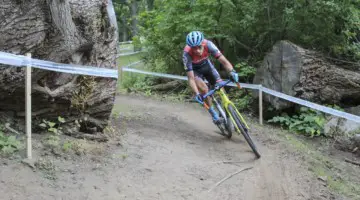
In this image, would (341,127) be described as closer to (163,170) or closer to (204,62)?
(204,62)

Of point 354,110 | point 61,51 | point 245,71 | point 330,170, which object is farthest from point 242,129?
point 245,71

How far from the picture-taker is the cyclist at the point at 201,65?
697 cm

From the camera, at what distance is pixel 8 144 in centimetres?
468

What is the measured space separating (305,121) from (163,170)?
5.14 m

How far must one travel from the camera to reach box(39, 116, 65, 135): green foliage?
524cm

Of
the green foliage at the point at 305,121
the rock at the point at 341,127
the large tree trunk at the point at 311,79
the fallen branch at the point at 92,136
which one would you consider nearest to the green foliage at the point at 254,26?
the large tree trunk at the point at 311,79

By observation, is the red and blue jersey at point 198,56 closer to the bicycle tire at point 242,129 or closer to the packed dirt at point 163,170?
the bicycle tire at point 242,129

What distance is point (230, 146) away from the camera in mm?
7172

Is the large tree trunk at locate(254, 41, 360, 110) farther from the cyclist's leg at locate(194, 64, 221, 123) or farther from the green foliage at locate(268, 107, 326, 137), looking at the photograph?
the cyclist's leg at locate(194, 64, 221, 123)

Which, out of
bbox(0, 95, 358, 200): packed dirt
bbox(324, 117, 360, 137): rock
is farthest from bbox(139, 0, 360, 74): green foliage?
bbox(0, 95, 358, 200): packed dirt

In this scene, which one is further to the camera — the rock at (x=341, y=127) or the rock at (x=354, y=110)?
the rock at (x=354, y=110)

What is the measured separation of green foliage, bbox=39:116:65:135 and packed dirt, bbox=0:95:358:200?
0.93 ft

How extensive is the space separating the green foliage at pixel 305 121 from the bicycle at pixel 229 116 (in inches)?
102

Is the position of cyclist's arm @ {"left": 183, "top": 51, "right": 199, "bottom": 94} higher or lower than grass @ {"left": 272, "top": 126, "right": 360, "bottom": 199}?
higher
